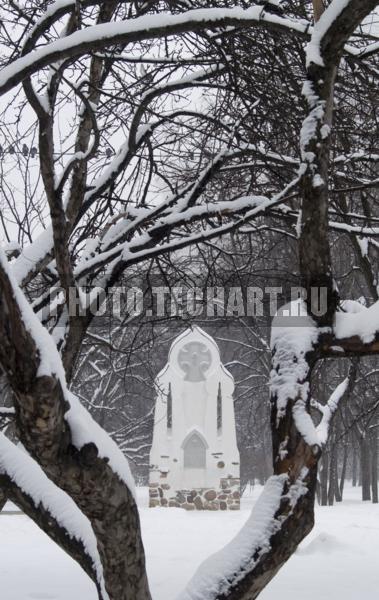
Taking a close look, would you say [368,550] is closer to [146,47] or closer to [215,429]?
[146,47]

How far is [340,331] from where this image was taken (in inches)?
125

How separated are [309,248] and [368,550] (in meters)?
8.03

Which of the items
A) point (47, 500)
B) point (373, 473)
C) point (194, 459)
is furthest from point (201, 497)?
point (47, 500)

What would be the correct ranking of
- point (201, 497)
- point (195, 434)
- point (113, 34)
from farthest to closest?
1. point (195, 434)
2. point (201, 497)
3. point (113, 34)

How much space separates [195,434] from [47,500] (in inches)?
676

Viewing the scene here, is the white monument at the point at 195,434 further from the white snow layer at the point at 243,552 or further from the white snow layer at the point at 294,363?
the white snow layer at the point at 243,552

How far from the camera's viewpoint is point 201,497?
18984 mm

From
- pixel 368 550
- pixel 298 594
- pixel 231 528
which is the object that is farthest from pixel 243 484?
pixel 298 594

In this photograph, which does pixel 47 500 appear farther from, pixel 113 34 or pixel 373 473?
pixel 373 473

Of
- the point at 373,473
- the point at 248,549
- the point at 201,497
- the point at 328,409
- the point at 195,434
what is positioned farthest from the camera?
the point at 373,473

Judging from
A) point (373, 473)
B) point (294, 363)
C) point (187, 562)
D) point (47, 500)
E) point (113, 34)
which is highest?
point (113, 34)

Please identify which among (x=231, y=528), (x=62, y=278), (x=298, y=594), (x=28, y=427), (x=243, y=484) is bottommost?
(x=243, y=484)

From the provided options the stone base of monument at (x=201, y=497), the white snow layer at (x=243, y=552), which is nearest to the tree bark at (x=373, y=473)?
the stone base of monument at (x=201, y=497)

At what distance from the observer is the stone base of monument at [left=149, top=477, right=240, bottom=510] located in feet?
62.0
